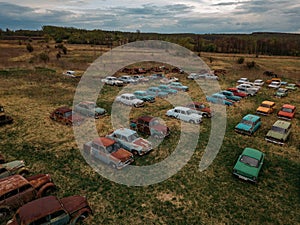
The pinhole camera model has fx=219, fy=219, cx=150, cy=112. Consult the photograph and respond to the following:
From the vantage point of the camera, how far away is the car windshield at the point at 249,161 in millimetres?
13830

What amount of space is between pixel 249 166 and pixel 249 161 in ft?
1.38

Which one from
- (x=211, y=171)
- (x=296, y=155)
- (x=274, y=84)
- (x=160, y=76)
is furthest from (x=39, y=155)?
(x=274, y=84)

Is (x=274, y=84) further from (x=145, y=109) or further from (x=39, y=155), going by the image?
(x=39, y=155)

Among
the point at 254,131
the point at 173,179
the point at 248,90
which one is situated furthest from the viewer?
the point at 248,90

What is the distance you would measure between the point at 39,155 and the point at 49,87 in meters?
20.2

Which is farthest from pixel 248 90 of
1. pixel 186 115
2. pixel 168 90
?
pixel 186 115

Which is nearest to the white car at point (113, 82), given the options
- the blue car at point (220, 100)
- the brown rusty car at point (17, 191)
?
the blue car at point (220, 100)

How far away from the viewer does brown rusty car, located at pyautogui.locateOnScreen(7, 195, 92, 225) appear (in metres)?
8.55

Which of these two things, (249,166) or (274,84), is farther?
(274,84)

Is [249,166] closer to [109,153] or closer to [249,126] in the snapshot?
[249,126]

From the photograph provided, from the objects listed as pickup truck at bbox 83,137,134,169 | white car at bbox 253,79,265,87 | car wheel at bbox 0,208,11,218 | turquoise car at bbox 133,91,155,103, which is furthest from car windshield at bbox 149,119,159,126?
white car at bbox 253,79,265,87

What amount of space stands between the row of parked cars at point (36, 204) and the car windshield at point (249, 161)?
9.84m

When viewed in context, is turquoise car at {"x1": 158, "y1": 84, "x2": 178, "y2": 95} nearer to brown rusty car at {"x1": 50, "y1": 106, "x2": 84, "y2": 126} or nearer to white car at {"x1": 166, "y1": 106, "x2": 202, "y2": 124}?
white car at {"x1": 166, "y1": 106, "x2": 202, "y2": 124}

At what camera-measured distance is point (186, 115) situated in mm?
Answer: 22078
